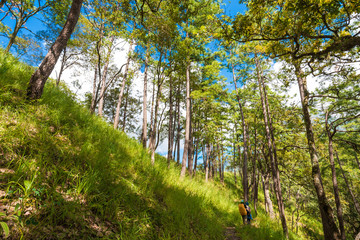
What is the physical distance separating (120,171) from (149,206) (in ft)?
3.45

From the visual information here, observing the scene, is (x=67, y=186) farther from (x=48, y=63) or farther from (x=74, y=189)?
(x=48, y=63)

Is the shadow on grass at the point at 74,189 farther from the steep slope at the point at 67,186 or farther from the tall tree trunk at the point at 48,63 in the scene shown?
the tall tree trunk at the point at 48,63

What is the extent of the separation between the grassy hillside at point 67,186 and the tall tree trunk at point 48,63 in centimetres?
21

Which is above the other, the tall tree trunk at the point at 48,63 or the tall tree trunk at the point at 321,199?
the tall tree trunk at the point at 48,63

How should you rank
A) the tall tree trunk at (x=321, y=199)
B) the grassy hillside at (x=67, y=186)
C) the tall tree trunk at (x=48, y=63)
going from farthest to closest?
the tall tree trunk at (x=321, y=199)
the tall tree trunk at (x=48, y=63)
the grassy hillside at (x=67, y=186)

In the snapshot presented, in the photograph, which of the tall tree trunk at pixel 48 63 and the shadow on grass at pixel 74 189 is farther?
the tall tree trunk at pixel 48 63

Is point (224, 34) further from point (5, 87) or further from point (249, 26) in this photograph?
point (5, 87)

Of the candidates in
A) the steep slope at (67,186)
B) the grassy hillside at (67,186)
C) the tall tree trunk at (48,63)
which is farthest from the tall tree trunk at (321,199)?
the tall tree trunk at (48,63)

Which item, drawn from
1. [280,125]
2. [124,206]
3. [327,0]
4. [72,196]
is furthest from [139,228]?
[280,125]

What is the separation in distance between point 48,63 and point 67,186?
3088 millimetres

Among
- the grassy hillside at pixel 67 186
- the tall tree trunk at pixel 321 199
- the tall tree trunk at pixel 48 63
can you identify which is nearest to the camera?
the grassy hillside at pixel 67 186

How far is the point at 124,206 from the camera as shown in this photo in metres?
2.71

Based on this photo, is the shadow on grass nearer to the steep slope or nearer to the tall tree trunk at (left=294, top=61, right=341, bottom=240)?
the steep slope

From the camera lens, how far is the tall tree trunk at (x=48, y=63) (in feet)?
11.0
